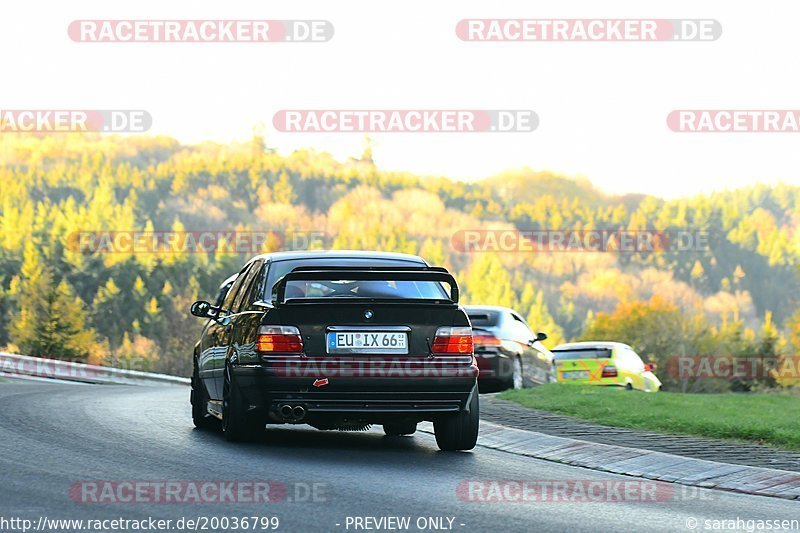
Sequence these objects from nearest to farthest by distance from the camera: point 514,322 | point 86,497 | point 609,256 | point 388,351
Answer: point 86,497 < point 388,351 < point 514,322 < point 609,256

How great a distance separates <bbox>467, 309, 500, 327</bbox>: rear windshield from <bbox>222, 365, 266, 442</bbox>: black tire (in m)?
10.3

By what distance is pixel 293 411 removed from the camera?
10.4 meters

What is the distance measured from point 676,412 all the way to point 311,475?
6.59 m

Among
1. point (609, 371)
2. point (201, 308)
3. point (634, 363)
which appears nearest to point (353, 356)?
point (201, 308)

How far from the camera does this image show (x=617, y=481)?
950cm

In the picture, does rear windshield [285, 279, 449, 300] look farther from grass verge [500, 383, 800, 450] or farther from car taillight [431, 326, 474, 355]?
grass verge [500, 383, 800, 450]

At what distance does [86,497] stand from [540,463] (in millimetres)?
4270

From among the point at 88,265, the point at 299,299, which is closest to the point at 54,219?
the point at 88,265

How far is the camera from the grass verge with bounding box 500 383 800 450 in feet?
39.4

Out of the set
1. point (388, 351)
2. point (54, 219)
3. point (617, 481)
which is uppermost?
point (54, 219)

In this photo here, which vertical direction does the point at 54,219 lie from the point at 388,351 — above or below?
above

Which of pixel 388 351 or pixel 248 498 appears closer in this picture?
pixel 248 498

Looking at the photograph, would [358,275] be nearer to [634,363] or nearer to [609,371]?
[609,371]

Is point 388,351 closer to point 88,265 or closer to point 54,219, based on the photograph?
point 88,265
